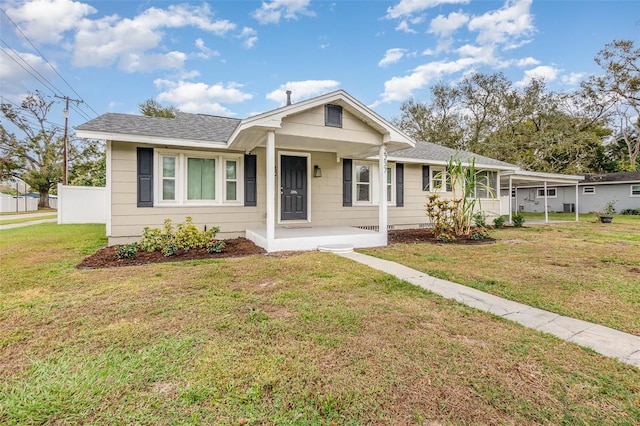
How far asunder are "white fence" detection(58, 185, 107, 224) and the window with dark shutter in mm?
11384

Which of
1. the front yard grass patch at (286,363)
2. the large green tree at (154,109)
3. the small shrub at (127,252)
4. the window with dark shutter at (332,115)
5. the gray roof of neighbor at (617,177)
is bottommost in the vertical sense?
the front yard grass patch at (286,363)

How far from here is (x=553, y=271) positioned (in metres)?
4.65

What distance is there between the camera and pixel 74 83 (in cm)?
1856

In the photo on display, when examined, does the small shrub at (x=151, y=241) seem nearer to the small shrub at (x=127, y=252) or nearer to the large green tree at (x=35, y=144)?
the small shrub at (x=127, y=252)

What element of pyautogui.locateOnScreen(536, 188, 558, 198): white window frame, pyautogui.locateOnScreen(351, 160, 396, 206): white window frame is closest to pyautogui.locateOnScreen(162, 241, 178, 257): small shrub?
pyautogui.locateOnScreen(351, 160, 396, 206): white window frame

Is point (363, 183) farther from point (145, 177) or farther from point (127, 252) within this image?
point (127, 252)

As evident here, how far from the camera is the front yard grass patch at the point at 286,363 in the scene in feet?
5.30

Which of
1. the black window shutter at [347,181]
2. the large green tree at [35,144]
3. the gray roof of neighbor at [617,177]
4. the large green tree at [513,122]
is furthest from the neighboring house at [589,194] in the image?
the large green tree at [35,144]

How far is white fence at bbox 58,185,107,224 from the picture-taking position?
12.5 m

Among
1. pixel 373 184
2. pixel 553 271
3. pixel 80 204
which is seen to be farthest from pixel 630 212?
pixel 80 204

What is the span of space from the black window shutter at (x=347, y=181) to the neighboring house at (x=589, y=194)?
13.3m

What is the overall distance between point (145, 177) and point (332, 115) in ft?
14.7

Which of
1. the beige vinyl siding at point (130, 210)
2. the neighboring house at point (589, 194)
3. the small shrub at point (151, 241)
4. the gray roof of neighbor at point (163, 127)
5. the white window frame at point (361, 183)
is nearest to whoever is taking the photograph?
the small shrub at point (151, 241)

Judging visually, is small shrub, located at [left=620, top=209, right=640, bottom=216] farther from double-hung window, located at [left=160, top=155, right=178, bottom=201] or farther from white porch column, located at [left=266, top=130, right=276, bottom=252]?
double-hung window, located at [left=160, top=155, right=178, bottom=201]
